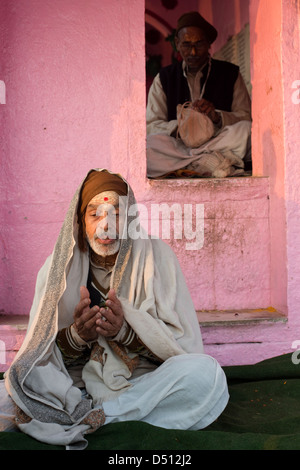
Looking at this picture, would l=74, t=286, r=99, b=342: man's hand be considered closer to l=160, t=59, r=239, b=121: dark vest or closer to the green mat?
the green mat

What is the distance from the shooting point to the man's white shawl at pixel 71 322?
2.99m

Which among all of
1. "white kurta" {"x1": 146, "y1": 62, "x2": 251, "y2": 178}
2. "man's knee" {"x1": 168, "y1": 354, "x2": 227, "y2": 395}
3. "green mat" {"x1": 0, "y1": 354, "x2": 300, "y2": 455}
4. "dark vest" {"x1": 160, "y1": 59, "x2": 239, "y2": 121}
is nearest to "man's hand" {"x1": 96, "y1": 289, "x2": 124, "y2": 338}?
"man's knee" {"x1": 168, "y1": 354, "x2": 227, "y2": 395}

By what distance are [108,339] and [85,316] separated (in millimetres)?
256

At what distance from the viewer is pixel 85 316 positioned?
3.13 meters

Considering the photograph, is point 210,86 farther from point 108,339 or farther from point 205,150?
point 108,339

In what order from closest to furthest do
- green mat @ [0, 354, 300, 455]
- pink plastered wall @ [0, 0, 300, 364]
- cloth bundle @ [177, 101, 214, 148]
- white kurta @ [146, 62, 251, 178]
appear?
green mat @ [0, 354, 300, 455] < pink plastered wall @ [0, 0, 300, 364] < white kurta @ [146, 62, 251, 178] < cloth bundle @ [177, 101, 214, 148]

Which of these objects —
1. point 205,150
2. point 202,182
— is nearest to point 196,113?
point 205,150

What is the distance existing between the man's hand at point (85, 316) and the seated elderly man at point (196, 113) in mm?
2389

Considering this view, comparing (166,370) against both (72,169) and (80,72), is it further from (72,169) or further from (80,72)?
(80,72)

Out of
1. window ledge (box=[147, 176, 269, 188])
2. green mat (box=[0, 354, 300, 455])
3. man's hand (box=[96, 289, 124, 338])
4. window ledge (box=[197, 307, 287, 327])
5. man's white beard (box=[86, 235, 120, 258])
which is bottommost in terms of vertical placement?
green mat (box=[0, 354, 300, 455])

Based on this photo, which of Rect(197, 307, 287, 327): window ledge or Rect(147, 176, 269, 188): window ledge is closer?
Rect(197, 307, 287, 327): window ledge

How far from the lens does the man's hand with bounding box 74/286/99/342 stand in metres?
3.13

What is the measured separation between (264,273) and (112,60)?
6.67 feet

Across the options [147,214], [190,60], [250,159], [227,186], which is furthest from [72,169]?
[190,60]
